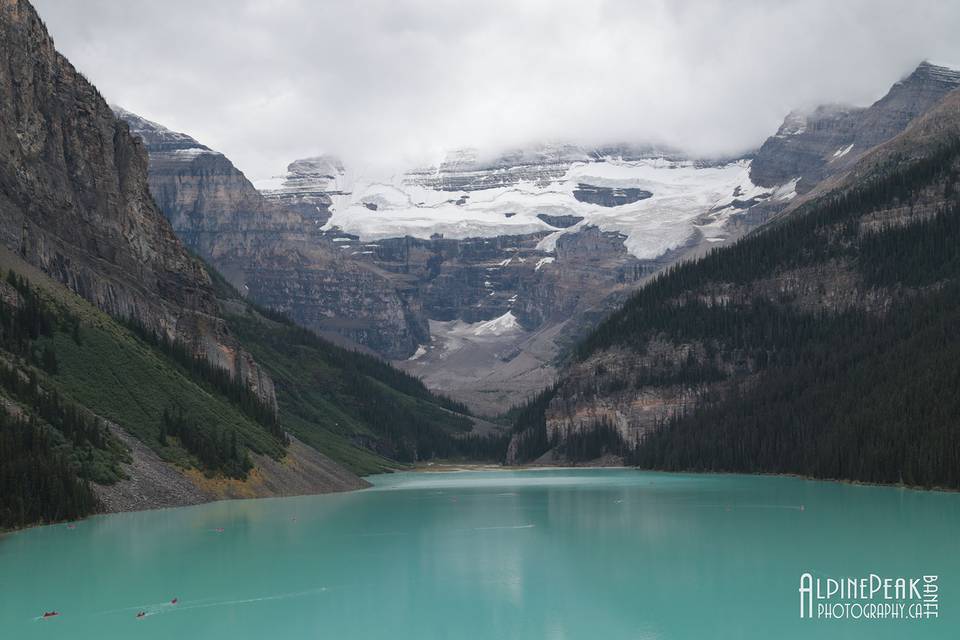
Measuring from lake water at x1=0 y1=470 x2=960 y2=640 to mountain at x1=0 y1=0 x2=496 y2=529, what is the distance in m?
5.91

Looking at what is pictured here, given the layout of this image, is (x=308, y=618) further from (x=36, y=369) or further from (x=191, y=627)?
(x=36, y=369)

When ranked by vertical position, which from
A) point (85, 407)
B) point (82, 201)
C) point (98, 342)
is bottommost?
point (85, 407)

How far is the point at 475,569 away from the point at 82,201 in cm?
11421

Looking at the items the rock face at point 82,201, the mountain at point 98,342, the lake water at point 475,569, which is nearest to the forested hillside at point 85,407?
the mountain at point 98,342

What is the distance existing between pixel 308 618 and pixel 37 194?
113 meters

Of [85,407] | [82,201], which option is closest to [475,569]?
[85,407]

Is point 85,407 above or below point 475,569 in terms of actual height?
above

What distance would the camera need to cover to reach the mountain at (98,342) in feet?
330

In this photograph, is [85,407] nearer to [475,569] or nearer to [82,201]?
[475,569]

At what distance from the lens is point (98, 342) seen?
12925cm

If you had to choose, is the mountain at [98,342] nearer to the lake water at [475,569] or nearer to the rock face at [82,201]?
the rock face at [82,201]

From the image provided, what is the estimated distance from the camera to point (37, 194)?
152 meters

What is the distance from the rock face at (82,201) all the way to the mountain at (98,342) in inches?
10.9

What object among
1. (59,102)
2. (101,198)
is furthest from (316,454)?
(59,102)
